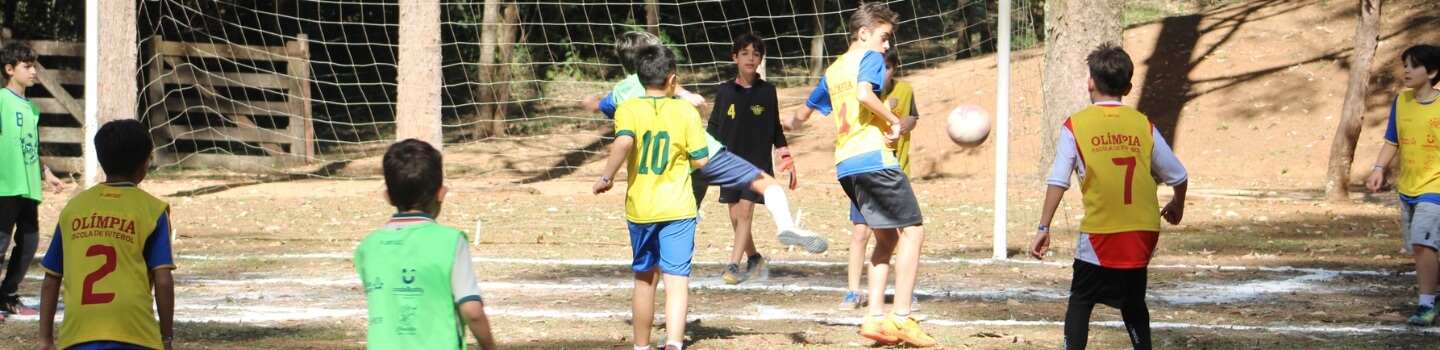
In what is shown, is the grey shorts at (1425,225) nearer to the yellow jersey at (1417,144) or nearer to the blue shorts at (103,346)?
the yellow jersey at (1417,144)

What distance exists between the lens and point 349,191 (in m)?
15.4

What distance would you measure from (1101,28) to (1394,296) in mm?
6564

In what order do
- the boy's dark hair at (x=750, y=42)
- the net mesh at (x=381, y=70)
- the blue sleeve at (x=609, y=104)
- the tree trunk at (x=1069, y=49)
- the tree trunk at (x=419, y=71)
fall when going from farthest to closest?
the net mesh at (x=381, y=70) < the tree trunk at (x=419, y=71) < the tree trunk at (x=1069, y=49) < the boy's dark hair at (x=750, y=42) < the blue sleeve at (x=609, y=104)

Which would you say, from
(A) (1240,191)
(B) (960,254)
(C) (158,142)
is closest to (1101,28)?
(A) (1240,191)

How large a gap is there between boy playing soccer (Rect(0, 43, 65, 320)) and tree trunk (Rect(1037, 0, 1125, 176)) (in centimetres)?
975

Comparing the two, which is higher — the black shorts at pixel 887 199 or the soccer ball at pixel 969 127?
the soccer ball at pixel 969 127

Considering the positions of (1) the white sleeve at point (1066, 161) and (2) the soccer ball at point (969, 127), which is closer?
(1) the white sleeve at point (1066, 161)

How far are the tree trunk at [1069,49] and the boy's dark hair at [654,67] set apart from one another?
8.92m

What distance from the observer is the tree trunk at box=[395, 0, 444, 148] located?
47.4ft

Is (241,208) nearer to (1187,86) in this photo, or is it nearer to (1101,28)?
(1101,28)

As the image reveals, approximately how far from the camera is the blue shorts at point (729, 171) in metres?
6.05

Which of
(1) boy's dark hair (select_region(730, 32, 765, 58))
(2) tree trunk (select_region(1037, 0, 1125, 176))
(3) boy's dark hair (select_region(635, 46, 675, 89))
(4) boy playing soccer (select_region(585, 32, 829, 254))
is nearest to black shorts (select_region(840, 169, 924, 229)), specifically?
(4) boy playing soccer (select_region(585, 32, 829, 254))

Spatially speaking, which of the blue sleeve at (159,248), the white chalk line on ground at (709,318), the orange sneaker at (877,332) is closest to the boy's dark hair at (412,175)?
the blue sleeve at (159,248)

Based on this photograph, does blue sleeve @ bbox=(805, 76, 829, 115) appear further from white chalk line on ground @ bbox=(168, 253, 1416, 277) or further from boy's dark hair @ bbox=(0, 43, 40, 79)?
boy's dark hair @ bbox=(0, 43, 40, 79)
